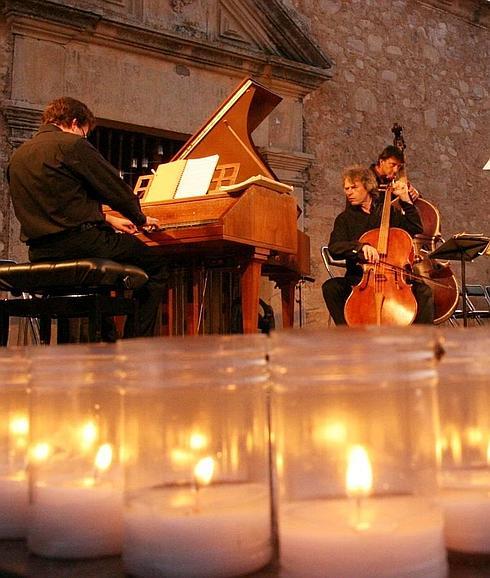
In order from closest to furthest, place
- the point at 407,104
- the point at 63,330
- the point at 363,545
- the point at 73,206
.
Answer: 1. the point at 363,545
2. the point at 73,206
3. the point at 63,330
4. the point at 407,104

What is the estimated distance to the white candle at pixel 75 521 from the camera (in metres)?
0.61

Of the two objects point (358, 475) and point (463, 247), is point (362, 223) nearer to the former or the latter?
point (463, 247)

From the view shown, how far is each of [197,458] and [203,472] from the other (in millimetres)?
21

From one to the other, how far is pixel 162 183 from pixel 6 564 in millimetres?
3317

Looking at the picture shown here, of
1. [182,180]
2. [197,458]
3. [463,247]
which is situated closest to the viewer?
[197,458]

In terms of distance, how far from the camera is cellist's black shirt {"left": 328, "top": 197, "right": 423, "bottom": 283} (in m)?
4.43

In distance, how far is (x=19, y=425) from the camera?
0.77m

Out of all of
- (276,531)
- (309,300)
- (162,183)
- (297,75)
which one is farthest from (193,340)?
(297,75)

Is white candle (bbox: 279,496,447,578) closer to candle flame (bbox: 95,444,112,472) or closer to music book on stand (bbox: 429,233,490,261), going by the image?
candle flame (bbox: 95,444,112,472)

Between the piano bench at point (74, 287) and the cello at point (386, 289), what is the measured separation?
1.55 m

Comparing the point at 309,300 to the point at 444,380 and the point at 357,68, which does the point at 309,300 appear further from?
the point at 444,380

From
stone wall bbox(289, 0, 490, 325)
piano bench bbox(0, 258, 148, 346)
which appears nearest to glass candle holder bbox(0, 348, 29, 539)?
piano bench bbox(0, 258, 148, 346)

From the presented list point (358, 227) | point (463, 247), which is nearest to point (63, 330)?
point (358, 227)

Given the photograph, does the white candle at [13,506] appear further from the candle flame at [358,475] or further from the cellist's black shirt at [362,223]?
the cellist's black shirt at [362,223]
